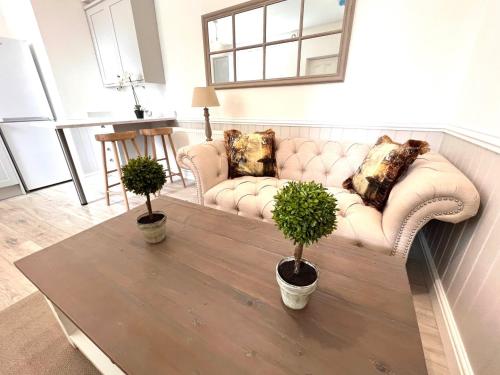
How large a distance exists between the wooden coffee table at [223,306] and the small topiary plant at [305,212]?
260mm

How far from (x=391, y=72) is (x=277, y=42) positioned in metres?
1.00

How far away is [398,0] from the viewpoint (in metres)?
1.47

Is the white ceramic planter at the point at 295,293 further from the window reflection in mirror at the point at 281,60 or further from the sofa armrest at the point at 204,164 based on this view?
the window reflection in mirror at the point at 281,60

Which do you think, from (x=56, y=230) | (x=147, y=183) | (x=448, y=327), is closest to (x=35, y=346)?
(x=147, y=183)

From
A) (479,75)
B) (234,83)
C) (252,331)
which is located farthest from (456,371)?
(234,83)

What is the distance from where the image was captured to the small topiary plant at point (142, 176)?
2.76 ft

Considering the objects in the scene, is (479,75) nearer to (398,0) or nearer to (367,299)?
(398,0)

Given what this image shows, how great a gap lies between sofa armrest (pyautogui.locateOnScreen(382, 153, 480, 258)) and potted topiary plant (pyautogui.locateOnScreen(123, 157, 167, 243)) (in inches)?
44.0

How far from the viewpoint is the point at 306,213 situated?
19.9 inches

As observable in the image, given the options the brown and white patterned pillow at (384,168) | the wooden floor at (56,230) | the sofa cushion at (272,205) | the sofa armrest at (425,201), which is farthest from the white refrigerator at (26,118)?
the sofa armrest at (425,201)

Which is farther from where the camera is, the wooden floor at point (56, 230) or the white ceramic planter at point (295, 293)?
the wooden floor at point (56, 230)

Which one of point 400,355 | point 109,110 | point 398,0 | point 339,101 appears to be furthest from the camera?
point 109,110

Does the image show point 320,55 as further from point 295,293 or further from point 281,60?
point 295,293

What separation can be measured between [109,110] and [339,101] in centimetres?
349
